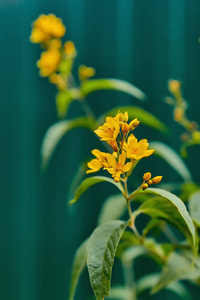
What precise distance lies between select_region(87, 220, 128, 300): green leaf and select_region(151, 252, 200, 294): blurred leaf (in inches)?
7.0

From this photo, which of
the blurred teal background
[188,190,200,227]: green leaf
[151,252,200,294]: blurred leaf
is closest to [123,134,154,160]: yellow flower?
[188,190,200,227]: green leaf

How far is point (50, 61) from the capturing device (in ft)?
2.68

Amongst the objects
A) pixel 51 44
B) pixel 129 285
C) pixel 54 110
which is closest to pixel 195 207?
pixel 51 44

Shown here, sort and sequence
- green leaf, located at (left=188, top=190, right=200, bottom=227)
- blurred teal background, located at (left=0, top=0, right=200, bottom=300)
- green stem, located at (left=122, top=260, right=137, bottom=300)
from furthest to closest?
blurred teal background, located at (left=0, top=0, right=200, bottom=300) → green stem, located at (left=122, top=260, right=137, bottom=300) → green leaf, located at (left=188, top=190, right=200, bottom=227)

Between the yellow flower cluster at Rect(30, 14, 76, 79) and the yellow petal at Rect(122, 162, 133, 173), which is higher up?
the yellow flower cluster at Rect(30, 14, 76, 79)

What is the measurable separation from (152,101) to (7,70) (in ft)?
1.75

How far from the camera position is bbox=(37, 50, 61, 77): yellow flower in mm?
812

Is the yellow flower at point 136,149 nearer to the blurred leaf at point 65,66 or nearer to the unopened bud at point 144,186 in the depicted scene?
the unopened bud at point 144,186

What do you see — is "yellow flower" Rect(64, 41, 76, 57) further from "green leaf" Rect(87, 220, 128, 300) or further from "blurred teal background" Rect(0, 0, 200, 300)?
"blurred teal background" Rect(0, 0, 200, 300)

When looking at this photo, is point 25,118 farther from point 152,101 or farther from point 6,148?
point 152,101

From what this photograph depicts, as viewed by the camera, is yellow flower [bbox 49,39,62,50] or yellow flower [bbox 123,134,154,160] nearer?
yellow flower [bbox 123,134,154,160]

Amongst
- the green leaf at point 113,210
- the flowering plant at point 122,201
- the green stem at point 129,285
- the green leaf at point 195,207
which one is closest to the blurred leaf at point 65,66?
the flowering plant at point 122,201

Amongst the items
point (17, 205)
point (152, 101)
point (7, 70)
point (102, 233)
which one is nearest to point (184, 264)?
point (102, 233)

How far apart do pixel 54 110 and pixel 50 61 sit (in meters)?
0.65
